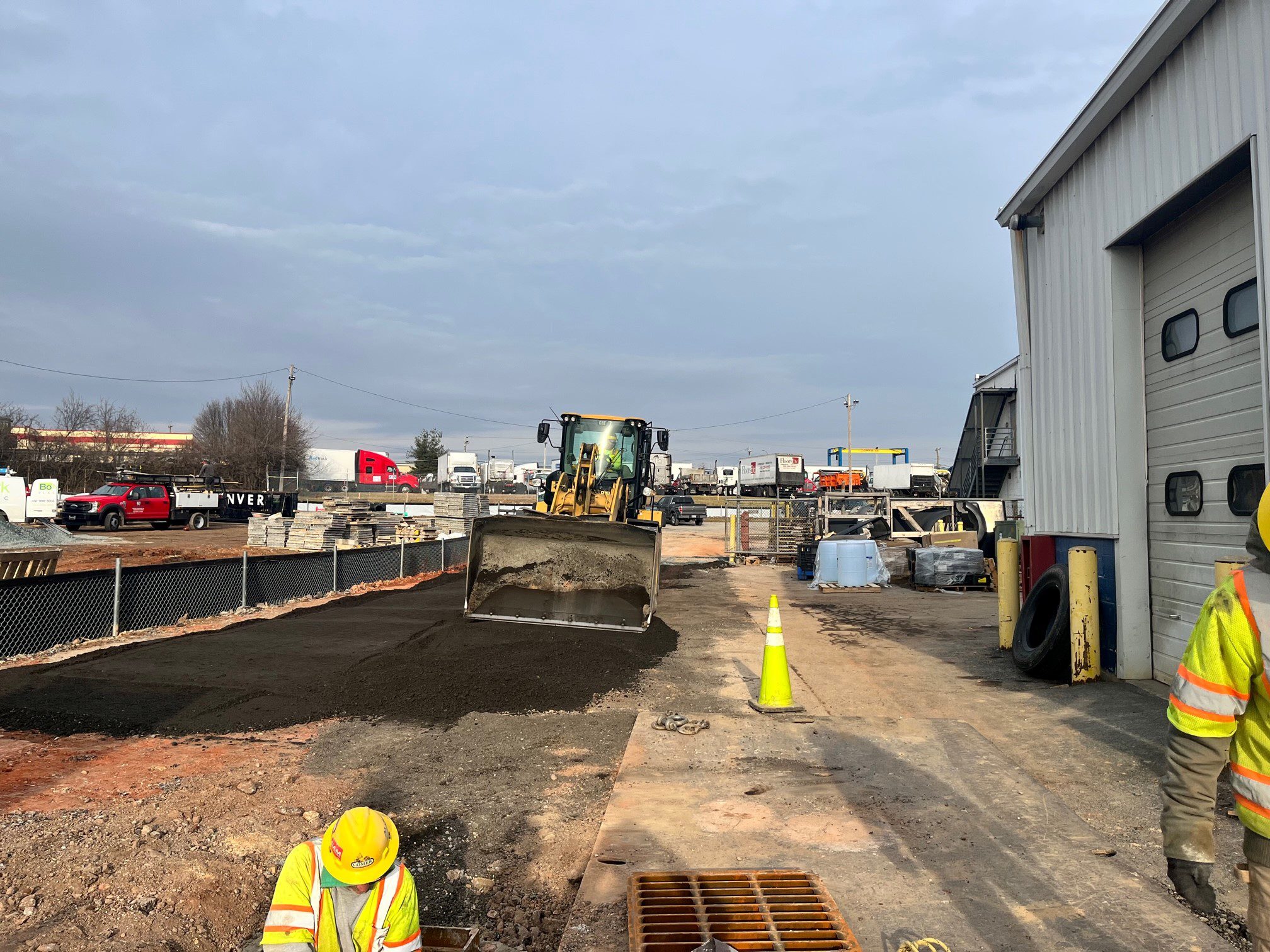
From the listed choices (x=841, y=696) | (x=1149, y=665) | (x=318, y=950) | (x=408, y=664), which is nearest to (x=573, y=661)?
(x=408, y=664)

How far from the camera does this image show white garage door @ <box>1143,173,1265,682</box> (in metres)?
7.00

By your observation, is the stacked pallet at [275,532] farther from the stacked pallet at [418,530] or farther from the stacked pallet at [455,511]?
the stacked pallet at [455,511]

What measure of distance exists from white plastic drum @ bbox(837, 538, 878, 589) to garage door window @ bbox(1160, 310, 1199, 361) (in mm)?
12264

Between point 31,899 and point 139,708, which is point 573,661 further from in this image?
point 31,899

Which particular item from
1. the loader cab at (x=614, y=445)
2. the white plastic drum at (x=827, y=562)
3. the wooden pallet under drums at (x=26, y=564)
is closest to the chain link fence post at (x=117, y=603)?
the wooden pallet under drums at (x=26, y=564)

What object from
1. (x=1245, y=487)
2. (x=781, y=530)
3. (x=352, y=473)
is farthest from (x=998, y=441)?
(x=352, y=473)

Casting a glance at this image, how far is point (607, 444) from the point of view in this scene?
613 inches

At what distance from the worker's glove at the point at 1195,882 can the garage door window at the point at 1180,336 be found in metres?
6.71

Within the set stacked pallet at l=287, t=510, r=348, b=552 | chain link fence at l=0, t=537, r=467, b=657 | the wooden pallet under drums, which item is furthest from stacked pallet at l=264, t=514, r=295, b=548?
the wooden pallet under drums

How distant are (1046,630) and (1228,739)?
7.80 meters

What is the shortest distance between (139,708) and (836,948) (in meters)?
6.17

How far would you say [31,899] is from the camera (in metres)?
3.63

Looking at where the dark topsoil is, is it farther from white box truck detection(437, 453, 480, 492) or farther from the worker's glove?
white box truck detection(437, 453, 480, 492)

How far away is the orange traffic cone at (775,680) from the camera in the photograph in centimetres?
750
